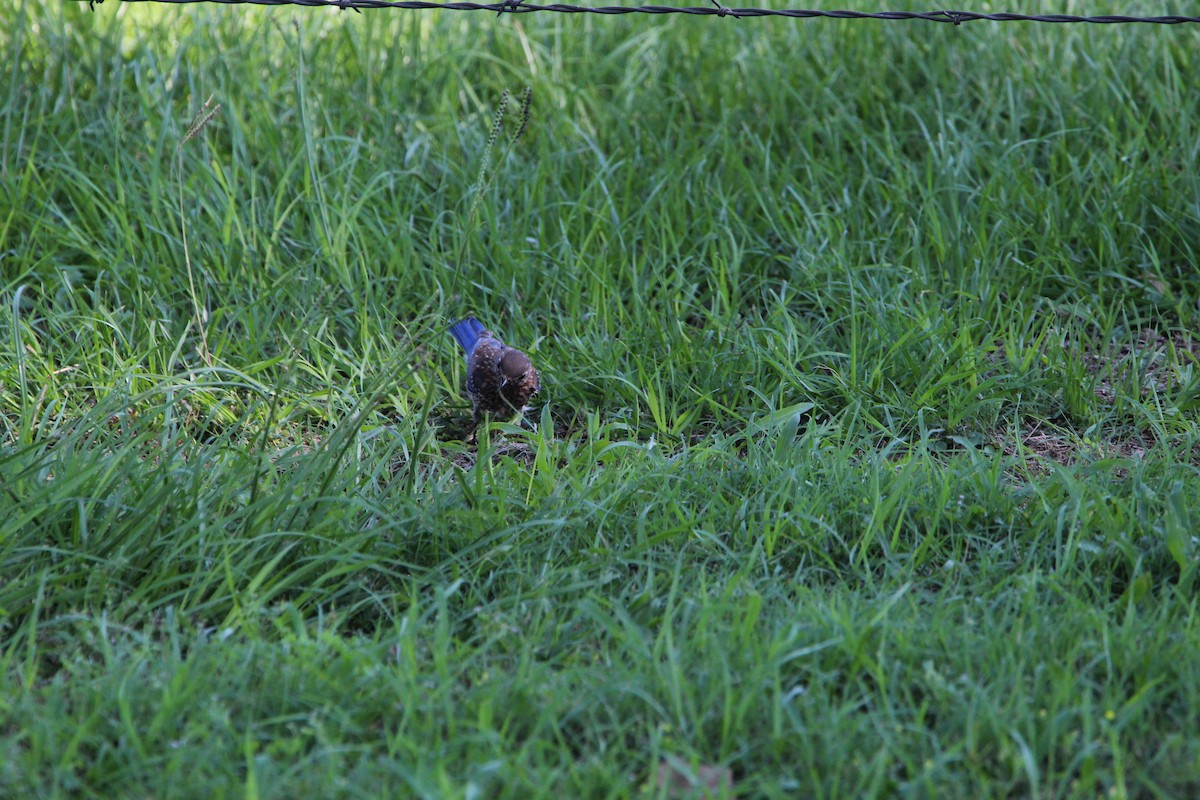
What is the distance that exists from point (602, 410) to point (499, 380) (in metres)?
0.35

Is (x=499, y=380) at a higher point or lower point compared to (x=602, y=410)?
higher

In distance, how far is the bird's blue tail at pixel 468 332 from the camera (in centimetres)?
361

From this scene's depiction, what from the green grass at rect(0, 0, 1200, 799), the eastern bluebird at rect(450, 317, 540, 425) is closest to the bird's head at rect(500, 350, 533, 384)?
the eastern bluebird at rect(450, 317, 540, 425)

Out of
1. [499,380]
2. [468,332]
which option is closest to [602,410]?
[499,380]

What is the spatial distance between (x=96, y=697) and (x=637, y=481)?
4.47 feet

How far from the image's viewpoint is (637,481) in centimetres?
289

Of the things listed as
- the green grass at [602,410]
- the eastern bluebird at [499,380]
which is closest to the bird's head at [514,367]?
the eastern bluebird at [499,380]

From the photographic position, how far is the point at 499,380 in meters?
3.40

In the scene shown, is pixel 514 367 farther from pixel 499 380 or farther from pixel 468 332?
pixel 468 332

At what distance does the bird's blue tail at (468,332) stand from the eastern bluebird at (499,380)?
0.08m

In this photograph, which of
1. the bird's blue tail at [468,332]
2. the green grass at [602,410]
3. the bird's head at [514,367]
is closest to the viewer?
the green grass at [602,410]

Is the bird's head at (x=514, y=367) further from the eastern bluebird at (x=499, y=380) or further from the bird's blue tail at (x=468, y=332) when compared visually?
the bird's blue tail at (x=468, y=332)

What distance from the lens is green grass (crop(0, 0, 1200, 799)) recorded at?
2.06 meters

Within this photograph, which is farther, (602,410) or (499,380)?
(602,410)
